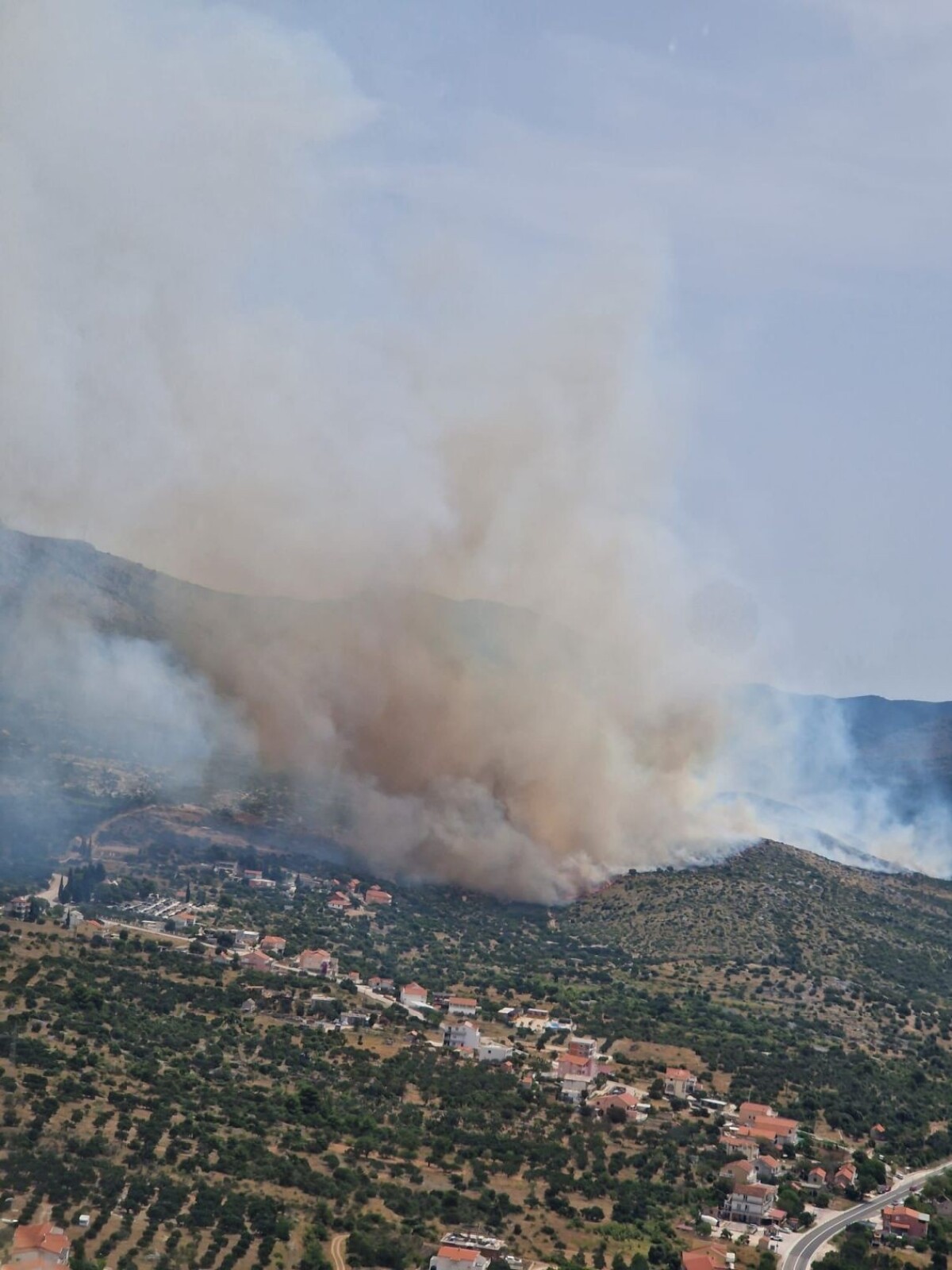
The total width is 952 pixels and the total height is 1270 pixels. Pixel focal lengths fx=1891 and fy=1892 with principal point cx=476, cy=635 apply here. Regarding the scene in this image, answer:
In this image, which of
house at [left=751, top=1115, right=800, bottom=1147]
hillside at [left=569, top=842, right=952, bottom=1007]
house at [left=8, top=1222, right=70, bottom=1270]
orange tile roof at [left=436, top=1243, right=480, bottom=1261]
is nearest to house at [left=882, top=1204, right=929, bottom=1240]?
house at [left=751, top=1115, right=800, bottom=1147]

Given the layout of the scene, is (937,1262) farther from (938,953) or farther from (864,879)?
(864,879)

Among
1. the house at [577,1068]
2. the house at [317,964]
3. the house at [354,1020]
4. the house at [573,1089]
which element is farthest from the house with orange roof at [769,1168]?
the house at [317,964]

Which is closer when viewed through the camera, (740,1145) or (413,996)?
(740,1145)

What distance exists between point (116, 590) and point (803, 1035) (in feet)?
149

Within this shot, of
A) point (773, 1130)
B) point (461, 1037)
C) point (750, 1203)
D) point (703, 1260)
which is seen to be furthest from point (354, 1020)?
point (703, 1260)

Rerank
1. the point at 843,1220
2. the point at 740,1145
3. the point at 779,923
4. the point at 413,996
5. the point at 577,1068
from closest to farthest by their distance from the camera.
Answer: the point at 843,1220 < the point at 740,1145 < the point at 577,1068 < the point at 413,996 < the point at 779,923

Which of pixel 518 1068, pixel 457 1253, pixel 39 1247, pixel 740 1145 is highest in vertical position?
pixel 518 1068

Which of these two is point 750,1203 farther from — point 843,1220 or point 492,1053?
point 492,1053

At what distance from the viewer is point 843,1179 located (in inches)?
2137

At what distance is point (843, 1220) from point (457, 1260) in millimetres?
13081

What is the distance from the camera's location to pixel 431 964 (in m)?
74.1

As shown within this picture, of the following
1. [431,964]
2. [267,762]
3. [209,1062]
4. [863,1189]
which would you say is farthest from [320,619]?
[863,1189]

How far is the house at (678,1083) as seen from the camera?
60.4 m

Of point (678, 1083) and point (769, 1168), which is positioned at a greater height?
point (678, 1083)
